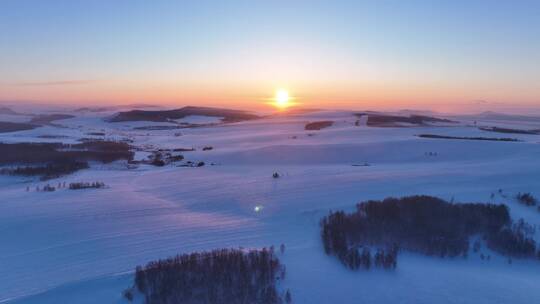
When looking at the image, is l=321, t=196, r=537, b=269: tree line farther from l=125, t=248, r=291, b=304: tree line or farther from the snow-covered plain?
l=125, t=248, r=291, b=304: tree line

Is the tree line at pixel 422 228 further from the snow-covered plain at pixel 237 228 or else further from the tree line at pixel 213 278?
the tree line at pixel 213 278

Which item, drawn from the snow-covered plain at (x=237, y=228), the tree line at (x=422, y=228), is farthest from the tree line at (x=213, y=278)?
the tree line at (x=422, y=228)

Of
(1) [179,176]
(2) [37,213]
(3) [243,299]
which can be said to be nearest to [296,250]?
(3) [243,299]

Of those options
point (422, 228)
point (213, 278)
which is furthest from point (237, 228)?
point (422, 228)

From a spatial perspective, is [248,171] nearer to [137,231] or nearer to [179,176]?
[179,176]

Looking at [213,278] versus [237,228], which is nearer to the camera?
[213,278]

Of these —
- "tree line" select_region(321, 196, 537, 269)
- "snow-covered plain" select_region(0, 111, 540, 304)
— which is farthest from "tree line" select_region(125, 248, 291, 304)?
"tree line" select_region(321, 196, 537, 269)

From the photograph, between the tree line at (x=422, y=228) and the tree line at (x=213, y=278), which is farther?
Result: the tree line at (x=422, y=228)

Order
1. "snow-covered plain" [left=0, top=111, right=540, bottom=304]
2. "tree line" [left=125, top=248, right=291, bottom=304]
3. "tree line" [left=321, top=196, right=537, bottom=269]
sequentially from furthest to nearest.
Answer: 1. "tree line" [left=321, top=196, right=537, bottom=269]
2. "snow-covered plain" [left=0, top=111, right=540, bottom=304]
3. "tree line" [left=125, top=248, right=291, bottom=304]

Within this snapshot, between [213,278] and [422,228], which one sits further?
[422,228]

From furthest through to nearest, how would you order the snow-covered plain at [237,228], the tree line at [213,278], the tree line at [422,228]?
the tree line at [422,228] → the snow-covered plain at [237,228] → the tree line at [213,278]

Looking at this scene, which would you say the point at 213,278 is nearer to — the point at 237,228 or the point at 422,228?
the point at 237,228
